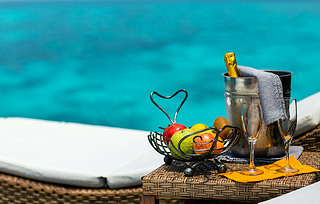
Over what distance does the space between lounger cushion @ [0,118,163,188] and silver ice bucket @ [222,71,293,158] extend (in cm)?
54

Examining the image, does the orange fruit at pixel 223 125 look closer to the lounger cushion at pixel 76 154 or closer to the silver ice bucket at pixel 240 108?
the silver ice bucket at pixel 240 108

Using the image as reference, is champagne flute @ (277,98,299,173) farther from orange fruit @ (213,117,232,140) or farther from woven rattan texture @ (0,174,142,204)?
woven rattan texture @ (0,174,142,204)

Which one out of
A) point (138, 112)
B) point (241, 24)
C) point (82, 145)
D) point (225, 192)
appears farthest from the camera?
point (241, 24)

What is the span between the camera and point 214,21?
14828 millimetres

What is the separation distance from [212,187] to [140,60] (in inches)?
399

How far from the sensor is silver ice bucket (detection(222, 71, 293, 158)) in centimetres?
135

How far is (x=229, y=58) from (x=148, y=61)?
31.7 ft

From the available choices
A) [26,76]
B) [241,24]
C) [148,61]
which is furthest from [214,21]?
[26,76]

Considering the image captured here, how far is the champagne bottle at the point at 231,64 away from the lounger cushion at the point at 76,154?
608 millimetres

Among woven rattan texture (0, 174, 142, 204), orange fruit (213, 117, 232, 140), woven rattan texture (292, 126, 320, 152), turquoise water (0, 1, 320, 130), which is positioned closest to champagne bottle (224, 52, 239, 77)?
orange fruit (213, 117, 232, 140)

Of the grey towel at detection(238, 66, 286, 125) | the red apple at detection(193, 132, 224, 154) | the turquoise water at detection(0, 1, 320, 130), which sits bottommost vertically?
the red apple at detection(193, 132, 224, 154)

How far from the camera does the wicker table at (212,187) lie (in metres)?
1.23

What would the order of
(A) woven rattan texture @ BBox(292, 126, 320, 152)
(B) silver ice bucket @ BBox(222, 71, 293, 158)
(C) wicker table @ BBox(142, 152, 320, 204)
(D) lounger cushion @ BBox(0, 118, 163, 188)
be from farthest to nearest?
(D) lounger cushion @ BBox(0, 118, 163, 188), (A) woven rattan texture @ BBox(292, 126, 320, 152), (B) silver ice bucket @ BBox(222, 71, 293, 158), (C) wicker table @ BBox(142, 152, 320, 204)

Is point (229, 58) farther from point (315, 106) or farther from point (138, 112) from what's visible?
point (138, 112)
